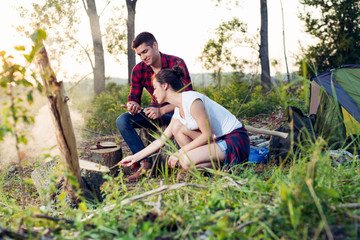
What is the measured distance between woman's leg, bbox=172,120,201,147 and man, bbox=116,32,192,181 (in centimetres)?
58

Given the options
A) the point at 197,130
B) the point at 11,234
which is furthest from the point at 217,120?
the point at 11,234

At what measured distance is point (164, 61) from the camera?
176 inches

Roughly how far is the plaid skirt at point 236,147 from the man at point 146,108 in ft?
3.21

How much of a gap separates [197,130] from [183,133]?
0.17 m

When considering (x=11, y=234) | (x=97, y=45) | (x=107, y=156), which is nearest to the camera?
(x=11, y=234)

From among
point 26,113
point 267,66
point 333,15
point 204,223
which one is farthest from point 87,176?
point 333,15

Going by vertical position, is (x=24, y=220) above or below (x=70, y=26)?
below

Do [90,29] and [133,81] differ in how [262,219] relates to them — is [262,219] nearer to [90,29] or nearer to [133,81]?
[133,81]

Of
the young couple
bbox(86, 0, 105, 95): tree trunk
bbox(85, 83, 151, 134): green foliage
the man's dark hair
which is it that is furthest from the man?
bbox(86, 0, 105, 95): tree trunk

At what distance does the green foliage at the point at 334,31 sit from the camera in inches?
493

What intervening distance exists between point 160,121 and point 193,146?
3.78 feet

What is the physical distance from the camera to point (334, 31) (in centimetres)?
1276

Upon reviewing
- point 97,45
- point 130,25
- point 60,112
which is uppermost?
point 130,25

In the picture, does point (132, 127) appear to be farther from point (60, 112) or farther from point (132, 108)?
point (60, 112)
